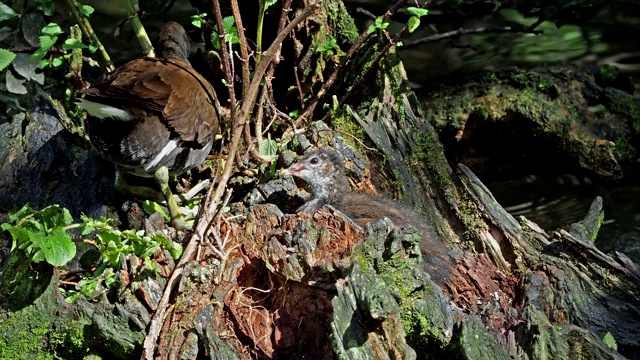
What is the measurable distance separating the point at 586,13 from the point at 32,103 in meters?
3.76

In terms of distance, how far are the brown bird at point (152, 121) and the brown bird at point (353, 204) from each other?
57 centimetres

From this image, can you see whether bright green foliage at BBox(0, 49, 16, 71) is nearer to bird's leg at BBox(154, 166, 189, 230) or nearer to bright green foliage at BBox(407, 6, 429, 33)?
bird's leg at BBox(154, 166, 189, 230)

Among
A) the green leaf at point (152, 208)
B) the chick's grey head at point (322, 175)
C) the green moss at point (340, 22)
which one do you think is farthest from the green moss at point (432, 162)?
the green leaf at point (152, 208)

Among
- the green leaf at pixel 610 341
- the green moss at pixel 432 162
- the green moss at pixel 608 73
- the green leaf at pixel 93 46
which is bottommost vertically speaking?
the green leaf at pixel 93 46

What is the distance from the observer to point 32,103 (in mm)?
4184

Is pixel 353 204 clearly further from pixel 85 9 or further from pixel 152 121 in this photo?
pixel 85 9

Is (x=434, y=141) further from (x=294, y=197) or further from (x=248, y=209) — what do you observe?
(x=248, y=209)

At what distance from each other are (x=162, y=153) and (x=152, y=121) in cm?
17

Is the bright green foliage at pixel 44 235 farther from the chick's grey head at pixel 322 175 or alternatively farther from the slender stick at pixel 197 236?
the chick's grey head at pixel 322 175

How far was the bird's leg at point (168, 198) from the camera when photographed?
3.90 m

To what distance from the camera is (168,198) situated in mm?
4055

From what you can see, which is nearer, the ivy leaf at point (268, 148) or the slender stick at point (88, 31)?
the ivy leaf at point (268, 148)

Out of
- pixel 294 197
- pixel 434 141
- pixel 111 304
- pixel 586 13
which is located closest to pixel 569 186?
pixel 586 13

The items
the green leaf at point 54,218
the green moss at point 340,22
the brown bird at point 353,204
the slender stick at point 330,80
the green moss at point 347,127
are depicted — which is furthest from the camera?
the green moss at point 340,22
